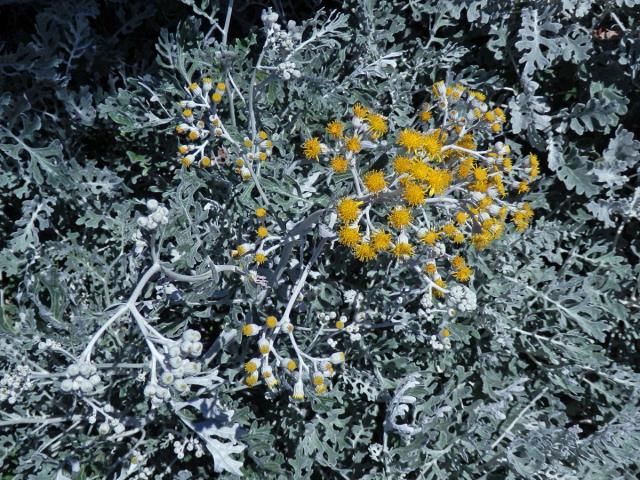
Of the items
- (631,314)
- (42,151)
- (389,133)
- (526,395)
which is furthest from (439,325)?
(42,151)

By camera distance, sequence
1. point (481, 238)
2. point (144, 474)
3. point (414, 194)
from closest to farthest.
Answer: point (414, 194) < point (481, 238) < point (144, 474)

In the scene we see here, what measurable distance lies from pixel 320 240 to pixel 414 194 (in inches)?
24.6

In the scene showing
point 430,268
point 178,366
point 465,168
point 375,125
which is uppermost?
point 375,125

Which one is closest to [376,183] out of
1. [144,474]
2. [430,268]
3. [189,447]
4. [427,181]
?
[427,181]

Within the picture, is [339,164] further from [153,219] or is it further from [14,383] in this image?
[14,383]

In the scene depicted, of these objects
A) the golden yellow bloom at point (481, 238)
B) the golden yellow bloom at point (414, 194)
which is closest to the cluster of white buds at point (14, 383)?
the golden yellow bloom at point (414, 194)

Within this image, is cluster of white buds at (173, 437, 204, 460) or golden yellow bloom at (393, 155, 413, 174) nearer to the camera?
golden yellow bloom at (393, 155, 413, 174)

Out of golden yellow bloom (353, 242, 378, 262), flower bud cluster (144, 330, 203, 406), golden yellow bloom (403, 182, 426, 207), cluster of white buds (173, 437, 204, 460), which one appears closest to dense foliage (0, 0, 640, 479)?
cluster of white buds (173, 437, 204, 460)

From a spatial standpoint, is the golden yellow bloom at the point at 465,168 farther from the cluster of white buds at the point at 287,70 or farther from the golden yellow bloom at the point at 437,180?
the cluster of white buds at the point at 287,70

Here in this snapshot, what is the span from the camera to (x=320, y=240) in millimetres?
3002

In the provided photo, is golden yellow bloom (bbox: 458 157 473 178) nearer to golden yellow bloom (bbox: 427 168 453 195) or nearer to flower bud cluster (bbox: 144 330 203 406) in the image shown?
golden yellow bloom (bbox: 427 168 453 195)

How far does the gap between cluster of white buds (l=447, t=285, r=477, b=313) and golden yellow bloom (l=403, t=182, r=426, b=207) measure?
0.69 metres

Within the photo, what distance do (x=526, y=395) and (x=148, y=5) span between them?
10.7 feet

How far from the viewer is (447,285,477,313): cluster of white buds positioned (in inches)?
119
